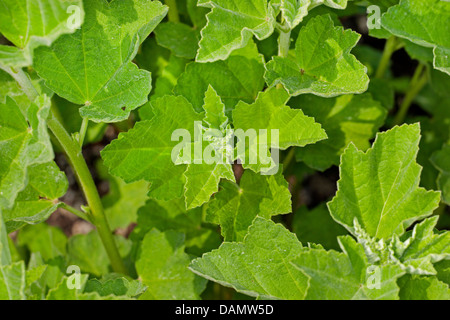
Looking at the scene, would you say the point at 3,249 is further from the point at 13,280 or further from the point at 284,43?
the point at 284,43

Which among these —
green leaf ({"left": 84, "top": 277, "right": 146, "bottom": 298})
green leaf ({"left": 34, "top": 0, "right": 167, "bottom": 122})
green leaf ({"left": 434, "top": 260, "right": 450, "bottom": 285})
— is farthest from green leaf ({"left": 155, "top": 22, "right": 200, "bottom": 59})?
green leaf ({"left": 434, "top": 260, "right": 450, "bottom": 285})

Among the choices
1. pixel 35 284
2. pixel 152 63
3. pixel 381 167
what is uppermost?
pixel 152 63

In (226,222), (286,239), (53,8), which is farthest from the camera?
(226,222)

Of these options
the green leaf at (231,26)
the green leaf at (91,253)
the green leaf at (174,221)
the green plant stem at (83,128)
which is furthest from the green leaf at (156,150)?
the green leaf at (91,253)

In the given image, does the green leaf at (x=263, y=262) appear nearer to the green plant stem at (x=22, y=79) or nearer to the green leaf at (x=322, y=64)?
the green leaf at (x=322, y=64)

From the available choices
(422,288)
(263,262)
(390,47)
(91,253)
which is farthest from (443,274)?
(91,253)
